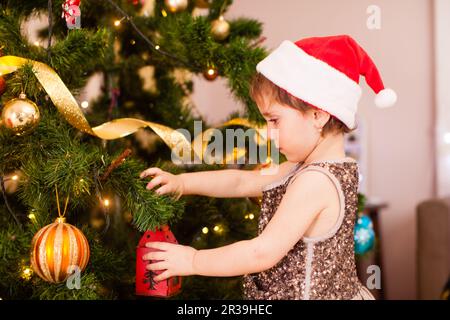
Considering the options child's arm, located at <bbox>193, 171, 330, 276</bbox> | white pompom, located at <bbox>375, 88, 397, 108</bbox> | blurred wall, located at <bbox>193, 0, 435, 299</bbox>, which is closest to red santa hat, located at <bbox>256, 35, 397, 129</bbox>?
white pompom, located at <bbox>375, 88, 397, 108</bbox>

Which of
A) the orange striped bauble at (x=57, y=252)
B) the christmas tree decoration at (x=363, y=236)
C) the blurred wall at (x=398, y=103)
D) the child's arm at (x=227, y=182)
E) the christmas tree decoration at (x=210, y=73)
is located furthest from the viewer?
the blurred wall at (x=398, y=103)

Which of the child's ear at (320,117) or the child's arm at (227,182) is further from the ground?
the child's ear at (320,117)

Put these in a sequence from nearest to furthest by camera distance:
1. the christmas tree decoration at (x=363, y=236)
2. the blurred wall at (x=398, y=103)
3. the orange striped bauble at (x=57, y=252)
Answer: the orange striped bauble at (x=57, y=252) < the christmas tree decoration at (x=363, y=236) < the blurred wall at (x=398, y=103)

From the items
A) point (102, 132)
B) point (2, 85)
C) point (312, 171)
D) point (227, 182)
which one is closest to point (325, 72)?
point (312, 171)

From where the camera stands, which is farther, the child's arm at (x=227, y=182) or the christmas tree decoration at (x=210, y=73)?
the christmas tree decoration at (x=210, y=73)

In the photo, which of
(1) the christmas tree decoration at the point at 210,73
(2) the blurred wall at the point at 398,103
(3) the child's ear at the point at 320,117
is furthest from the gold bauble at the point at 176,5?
(2) the blurred wall at the point at 398,103

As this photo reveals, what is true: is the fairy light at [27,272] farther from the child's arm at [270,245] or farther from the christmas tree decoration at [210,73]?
the christmas tree decoration at [210,73]

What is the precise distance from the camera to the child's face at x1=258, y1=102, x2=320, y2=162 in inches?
33.4

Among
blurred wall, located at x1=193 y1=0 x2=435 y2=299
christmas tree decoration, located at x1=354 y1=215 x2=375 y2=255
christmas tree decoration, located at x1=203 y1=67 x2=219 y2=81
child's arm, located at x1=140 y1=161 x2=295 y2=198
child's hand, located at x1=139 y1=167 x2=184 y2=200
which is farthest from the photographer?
blurred wall, located at x1=193 y1=0 x2=435 y2=299

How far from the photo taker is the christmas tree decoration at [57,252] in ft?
2.34

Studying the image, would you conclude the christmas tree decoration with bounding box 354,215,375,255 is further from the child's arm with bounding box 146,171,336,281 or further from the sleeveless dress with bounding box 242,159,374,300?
the child's arm with bounding box 146,171,336,281

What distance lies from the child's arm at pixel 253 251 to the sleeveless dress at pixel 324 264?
6cm

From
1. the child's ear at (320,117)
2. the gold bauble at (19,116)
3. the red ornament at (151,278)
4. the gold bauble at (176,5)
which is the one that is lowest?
the red ornament at (151,278)
